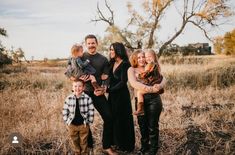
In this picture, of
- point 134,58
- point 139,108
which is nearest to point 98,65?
point 134,58

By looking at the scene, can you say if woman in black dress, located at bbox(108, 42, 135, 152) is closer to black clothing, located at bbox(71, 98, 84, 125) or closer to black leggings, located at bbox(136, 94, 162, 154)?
black leggings, located at bbox(136, 94, 162, 154)

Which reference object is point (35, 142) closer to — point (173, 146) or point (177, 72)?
point (173, 146)

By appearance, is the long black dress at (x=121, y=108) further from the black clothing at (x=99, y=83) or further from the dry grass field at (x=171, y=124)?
the dry grass field at (x=171, y=124)

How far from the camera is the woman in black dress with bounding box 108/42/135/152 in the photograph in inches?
189

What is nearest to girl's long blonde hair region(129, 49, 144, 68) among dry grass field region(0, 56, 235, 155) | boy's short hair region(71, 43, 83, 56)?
boy's short hair region(71, 43, 83, 56)

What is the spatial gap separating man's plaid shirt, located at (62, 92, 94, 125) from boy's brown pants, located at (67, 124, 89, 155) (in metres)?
0.09

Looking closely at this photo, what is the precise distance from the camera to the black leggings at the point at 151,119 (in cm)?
462

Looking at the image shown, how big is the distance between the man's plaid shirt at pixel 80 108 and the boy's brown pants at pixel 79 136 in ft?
0.31

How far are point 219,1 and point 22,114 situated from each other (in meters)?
9.27

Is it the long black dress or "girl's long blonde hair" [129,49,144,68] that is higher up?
"girl's long blonde hair" [129,49,144,68]

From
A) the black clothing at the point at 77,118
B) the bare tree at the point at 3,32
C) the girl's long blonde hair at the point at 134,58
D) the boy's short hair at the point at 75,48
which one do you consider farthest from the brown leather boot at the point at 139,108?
the bare tree at the point at 3,32

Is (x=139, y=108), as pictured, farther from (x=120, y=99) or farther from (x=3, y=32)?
(x=3, y=32)

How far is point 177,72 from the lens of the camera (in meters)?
13.5

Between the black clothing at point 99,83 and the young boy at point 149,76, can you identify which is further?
the black clothing at point 99,83
